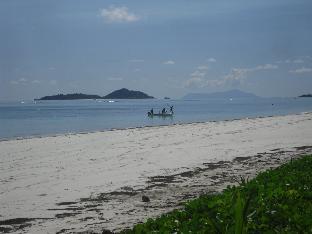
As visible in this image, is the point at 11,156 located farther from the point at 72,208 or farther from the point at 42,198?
the point at 72,208

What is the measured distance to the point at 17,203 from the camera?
10.7m

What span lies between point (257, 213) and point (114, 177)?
26.6ft

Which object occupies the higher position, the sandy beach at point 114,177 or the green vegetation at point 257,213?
the green vegetation at point 257,213

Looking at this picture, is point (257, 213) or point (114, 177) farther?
point (114, 177)

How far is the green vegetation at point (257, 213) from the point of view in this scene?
5836mm

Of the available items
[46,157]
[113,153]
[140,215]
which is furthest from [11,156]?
[140,215]

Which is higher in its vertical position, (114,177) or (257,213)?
(257,213)

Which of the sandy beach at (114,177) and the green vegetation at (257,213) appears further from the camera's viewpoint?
the sandy beach at (114,177)

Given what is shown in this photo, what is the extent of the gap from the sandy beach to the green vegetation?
1737mm

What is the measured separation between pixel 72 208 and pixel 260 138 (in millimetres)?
18103

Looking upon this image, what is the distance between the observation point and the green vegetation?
5836 mm

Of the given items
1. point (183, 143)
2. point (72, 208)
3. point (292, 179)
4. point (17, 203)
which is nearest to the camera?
point (292, 179)

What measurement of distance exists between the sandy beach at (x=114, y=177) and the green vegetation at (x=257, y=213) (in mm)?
1737

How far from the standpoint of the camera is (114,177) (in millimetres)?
13977
